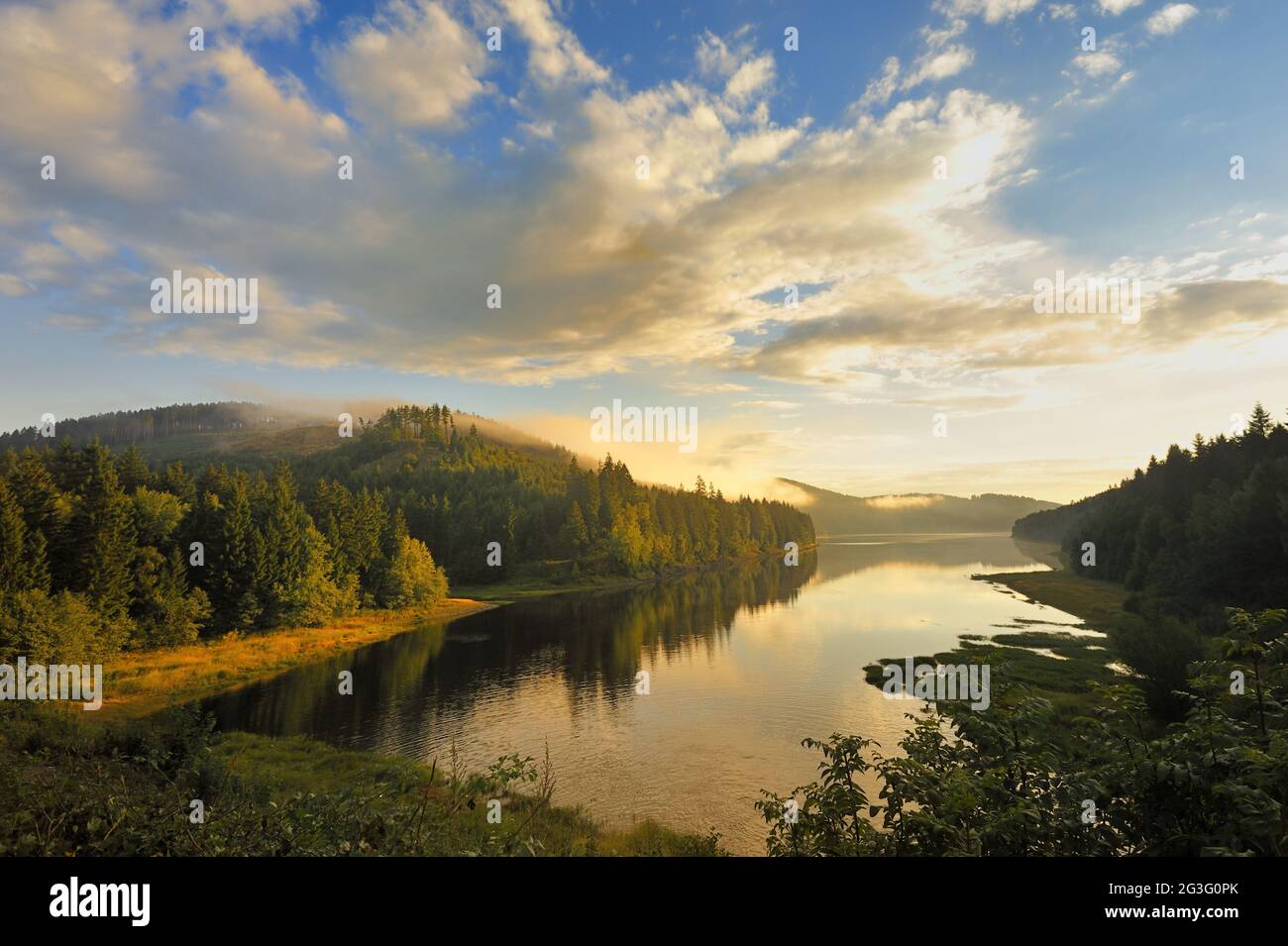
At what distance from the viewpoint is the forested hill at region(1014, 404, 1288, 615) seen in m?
52.0

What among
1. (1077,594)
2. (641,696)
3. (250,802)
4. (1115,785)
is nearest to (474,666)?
(641,696)

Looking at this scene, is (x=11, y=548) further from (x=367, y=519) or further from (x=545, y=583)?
(x=545, y=583)

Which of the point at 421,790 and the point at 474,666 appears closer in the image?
the point at 421,790

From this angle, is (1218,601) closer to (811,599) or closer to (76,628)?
(811,599)

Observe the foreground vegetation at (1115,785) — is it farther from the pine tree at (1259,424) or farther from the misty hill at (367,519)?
the pine tree at (1259,424)

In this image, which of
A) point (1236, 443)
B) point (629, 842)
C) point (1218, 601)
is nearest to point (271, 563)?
point (629, 842)

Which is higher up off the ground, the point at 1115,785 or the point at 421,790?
the point at 1115,785

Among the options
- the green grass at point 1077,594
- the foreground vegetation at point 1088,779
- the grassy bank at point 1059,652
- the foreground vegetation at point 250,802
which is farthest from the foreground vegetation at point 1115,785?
the green grass at point 1077,594

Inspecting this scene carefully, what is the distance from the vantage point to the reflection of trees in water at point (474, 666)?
41156 millimetres

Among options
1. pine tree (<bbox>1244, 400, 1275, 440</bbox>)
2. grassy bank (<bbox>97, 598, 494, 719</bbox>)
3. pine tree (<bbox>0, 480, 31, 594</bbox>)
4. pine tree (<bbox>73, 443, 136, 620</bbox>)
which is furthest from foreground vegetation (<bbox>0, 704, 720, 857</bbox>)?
pine tree (<bbox>1244, 400, 1275, 440</bbox>)

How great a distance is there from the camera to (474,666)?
56281 millimetres

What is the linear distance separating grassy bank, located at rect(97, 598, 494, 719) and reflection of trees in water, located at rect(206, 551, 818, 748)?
2.75 m

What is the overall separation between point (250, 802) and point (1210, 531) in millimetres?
80131

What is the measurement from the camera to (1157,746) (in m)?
6.97
